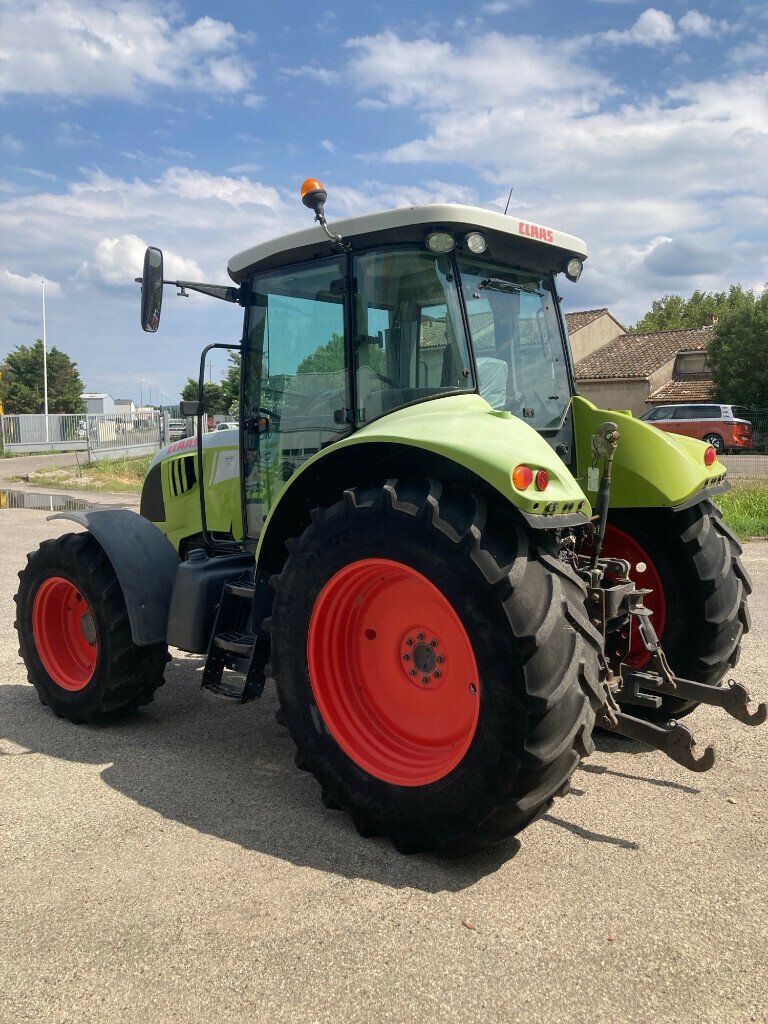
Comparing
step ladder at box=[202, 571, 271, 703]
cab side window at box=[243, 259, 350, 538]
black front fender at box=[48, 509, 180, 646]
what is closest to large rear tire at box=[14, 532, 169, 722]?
black front fender at box=[48, 509, 180, 646]

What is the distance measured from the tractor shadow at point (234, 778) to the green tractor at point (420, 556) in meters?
0.12

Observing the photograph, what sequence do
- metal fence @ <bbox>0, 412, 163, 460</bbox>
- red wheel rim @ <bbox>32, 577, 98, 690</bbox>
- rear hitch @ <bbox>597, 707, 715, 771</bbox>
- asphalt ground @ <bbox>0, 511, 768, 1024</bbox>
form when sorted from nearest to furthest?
asphalt ground @ <bbox>0, 511, 768, 1024</bbox>
rear hitch @ <bbox>597, 707, 715, 771</bbox>
red wheel rim @ <bbox>32, 577, 98, 690</bbox>
metal fence @ <bbox>0, 412, 163, 460</bbox>

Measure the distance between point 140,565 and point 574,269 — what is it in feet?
8.89

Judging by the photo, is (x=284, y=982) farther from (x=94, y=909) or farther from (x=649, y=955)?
(x=649, y=955)

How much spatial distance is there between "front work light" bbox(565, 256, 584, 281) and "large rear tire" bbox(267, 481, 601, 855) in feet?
5.86

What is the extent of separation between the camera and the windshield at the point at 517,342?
388cm

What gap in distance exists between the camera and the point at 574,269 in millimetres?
4387

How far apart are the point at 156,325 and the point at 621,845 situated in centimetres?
317

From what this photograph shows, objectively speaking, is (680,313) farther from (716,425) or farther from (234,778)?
(234,778)

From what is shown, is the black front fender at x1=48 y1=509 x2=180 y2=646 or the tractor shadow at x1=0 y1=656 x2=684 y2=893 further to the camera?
the black front fender at x1=48 y1=509 x2=180 y2=646

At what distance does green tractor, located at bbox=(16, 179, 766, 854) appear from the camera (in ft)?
9.73

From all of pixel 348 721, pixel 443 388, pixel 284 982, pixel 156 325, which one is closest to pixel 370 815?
pixel 348 721

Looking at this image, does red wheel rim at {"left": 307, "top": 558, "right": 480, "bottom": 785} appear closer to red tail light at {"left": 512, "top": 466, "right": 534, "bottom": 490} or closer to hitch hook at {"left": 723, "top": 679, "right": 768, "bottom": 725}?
red tail light at {"left": 512, "top": 466, "right": 534, "bottom": 490}

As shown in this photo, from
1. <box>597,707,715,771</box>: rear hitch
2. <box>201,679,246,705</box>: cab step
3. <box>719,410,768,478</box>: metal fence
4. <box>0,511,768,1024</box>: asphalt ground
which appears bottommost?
<box>0,511,768,1024</box>: asphalt ground
